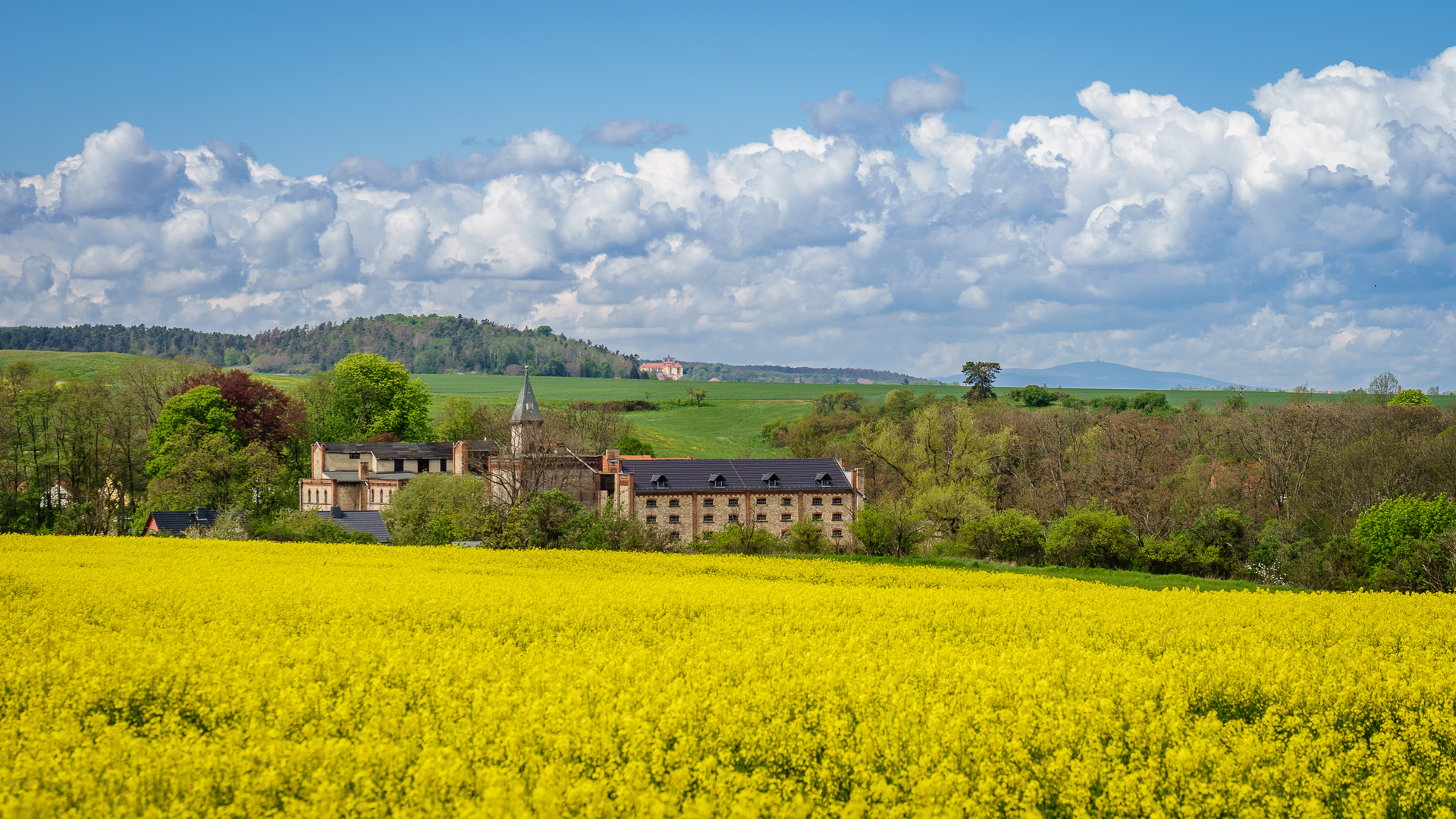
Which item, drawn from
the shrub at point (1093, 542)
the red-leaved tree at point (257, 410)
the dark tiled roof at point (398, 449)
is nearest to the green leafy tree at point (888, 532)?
the shrub at point (1093, 542)

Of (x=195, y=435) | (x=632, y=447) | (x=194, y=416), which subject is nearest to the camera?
(x=195, y=435)

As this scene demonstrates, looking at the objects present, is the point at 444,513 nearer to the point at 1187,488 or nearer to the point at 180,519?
the point at 180,519

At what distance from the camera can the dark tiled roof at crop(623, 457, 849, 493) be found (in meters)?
68.4

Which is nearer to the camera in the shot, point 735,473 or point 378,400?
point 735,473

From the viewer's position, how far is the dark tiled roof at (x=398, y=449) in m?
83.3

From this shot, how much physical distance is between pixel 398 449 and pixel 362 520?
71.0 ft

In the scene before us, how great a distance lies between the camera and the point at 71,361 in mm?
167625

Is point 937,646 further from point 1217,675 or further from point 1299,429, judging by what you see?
point 1299,429

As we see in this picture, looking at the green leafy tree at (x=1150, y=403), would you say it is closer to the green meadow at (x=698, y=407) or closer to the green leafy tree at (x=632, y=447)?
the green meadow at (x=698, y=407)

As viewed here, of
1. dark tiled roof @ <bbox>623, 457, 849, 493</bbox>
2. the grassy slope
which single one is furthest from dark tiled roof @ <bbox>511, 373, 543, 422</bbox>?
the grassy slope

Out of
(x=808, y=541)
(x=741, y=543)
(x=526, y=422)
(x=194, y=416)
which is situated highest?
(x=194, y=416)

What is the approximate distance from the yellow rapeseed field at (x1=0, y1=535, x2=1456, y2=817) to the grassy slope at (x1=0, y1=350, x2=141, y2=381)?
152221mm

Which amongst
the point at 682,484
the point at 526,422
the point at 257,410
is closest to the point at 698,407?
the point at 257,410

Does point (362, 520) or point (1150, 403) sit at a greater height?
point (1150, 403)
